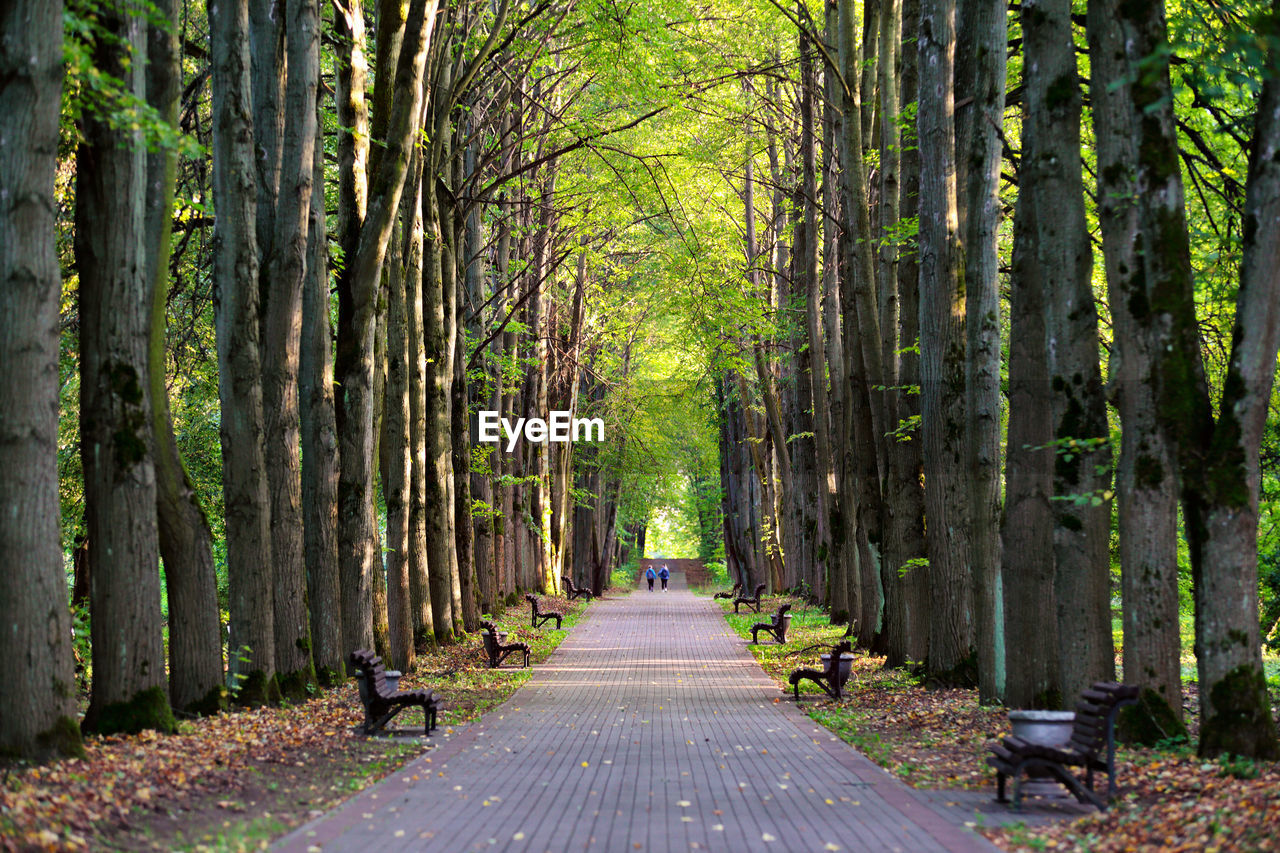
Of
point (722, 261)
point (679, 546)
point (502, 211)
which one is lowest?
point (679, 546)

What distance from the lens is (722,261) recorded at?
94.1ft

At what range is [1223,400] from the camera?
944 centimetres

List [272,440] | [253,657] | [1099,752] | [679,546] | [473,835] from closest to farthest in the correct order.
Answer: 1. [473,835]
2. [1099,752]
3. [253,657]
4. [272,440]
5. [679,546]

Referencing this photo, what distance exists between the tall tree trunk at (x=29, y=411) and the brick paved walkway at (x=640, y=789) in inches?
92.9

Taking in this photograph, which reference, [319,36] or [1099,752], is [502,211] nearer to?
[319,36]

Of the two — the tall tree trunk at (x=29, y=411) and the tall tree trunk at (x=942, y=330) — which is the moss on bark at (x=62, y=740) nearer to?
the tall tree trunk at (x=29, y=411)

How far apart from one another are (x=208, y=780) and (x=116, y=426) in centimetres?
350

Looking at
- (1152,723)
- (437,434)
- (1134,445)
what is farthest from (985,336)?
(437,434)

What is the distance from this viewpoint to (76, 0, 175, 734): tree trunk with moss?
33.8 feet

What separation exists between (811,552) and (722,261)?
1230 centimetres

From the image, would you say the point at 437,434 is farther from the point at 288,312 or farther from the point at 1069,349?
the point at 1069,349

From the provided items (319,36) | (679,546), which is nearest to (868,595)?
(319,36)

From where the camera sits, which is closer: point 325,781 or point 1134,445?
point 325,781

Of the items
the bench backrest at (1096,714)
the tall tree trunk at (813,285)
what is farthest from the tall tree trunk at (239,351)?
the tall tree trunk at (813,285)
